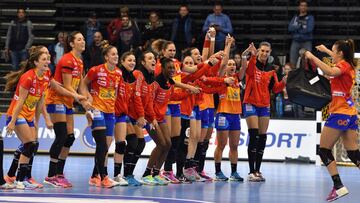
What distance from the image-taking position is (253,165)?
1595cm

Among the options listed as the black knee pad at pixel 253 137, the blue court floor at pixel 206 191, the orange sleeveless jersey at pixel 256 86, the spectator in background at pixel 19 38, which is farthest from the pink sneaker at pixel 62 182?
the spectator in background at pixel 19 38

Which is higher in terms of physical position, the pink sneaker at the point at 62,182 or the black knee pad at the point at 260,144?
the black knee pad at the point at 260,144

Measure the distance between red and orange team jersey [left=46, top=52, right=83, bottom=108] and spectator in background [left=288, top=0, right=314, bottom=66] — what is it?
10.7 metres

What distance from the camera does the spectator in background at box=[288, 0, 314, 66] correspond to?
76.7ft

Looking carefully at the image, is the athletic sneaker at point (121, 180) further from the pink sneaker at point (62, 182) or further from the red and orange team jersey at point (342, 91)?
→ the red and orange team jersey at point (342, 91)

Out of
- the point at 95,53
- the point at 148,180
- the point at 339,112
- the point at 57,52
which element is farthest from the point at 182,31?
the point at 339,112

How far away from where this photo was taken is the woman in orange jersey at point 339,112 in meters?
12.3

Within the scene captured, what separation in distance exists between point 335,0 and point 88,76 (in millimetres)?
13649

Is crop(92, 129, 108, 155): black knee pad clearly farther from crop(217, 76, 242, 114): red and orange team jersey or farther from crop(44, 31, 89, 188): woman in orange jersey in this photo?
crop(217, 76, 242, 114): red and orange team jersey

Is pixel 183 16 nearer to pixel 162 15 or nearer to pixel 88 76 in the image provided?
pixel 162 15

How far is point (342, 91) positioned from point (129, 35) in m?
11.7

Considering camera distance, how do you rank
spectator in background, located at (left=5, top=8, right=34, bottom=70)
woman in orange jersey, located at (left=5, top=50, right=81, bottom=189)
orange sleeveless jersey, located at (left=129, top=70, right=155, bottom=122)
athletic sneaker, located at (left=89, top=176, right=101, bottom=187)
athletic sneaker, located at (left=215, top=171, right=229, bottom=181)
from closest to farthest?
woman in orange jersey, located at (left=5, top=50, right=81, bottom=189) → athletic sneaker, located at (left=89, top=176, right=101, bottom=187) → orange sleeveless jersey, located at (left=129, top=70, right=155, bottom=122) → athletic sneaker, located at (left=215, top=171, right=229, bottom=181) → spectator in background, located at (left=5, top=8, right=34, bottom=70)

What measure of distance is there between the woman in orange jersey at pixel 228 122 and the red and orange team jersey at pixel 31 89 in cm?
367

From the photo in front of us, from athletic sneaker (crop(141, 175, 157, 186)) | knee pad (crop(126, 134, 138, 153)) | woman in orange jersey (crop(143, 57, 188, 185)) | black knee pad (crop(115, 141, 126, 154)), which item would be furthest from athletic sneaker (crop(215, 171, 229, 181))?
black knee pad (crop(115, 141, 126, 154))
